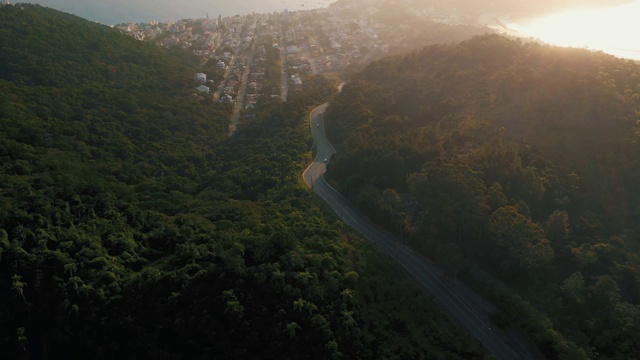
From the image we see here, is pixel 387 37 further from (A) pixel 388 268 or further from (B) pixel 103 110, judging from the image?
(A) pixel 388 268

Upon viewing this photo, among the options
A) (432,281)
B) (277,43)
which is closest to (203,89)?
(277,43)

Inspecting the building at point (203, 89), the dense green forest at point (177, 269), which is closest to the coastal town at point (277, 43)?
the building at point (203, 89)

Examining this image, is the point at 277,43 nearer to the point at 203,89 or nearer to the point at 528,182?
the point at 203,89

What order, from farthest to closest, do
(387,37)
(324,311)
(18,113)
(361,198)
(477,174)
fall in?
(387,37), (18,113), (361,198), (477,174), (324,311)

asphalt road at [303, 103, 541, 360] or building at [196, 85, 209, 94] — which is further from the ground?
building at [196, 85, 209, 94]

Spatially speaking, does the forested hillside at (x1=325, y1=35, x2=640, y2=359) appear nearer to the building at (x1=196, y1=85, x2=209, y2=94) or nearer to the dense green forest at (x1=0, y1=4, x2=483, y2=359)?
the dense green forest at (x1=0, y1=4, x2=483, y2=359)

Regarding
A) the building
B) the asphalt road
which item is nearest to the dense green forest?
the asphalt road

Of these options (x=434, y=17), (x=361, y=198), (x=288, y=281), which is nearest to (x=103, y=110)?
(x=361, y=198)
